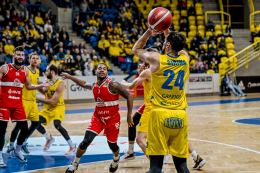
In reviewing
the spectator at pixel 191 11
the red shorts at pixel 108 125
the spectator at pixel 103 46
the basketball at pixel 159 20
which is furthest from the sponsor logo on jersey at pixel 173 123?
the spectator at pixel 191 11

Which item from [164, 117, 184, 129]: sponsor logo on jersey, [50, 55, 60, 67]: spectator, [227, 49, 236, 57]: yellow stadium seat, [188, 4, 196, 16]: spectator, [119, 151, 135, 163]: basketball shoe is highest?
[188, 4, 196, 16]: spectator

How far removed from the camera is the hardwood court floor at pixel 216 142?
5727 millimetres

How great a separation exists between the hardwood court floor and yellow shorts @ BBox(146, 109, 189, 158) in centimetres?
198

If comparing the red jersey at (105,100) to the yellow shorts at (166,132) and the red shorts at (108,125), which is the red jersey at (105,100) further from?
the yellow shorts at (166,132)

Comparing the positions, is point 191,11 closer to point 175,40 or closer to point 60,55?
point 60,55

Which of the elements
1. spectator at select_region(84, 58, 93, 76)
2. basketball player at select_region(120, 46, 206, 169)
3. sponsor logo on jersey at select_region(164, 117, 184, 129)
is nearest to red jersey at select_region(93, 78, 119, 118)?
basketball player at select_region(120, 46, 206, 169)

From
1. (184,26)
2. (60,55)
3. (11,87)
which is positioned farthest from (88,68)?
(11,87)

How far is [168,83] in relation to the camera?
3.73 m

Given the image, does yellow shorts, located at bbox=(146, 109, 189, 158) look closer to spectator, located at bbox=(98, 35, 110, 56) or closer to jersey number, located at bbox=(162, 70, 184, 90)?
jersey number, located at bbox=(162, 70, 184, 90)

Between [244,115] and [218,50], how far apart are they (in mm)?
11028

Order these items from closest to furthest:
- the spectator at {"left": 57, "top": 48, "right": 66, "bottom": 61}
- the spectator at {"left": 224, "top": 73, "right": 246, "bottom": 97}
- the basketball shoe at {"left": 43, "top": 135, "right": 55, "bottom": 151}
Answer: the basketball shoe at {"left": 43, "top": 135, "right": 55, "bottom": 151} → the spectator at {"left": 57, "top": 48, "right": 66, "bottom": 61} → the spectator at {"left": 224, "top": 73, "right": 246, "bottom": 97}

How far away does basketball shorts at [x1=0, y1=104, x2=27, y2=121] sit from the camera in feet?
19.9

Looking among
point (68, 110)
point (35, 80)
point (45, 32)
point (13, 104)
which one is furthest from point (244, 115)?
point (45, 32)

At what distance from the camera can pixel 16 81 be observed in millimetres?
6285
